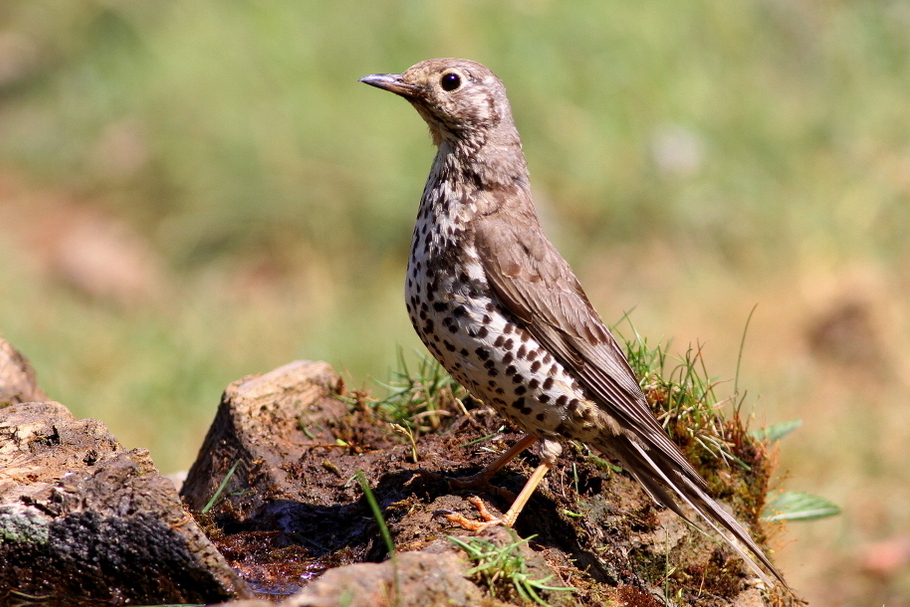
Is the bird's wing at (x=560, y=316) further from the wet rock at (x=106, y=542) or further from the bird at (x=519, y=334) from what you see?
the wet rock at (x=106, y=542)

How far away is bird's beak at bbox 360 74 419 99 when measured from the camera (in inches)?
188

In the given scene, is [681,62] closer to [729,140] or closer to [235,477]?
[729,140]

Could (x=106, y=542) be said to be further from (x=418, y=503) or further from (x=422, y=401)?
(x=422, y=401)

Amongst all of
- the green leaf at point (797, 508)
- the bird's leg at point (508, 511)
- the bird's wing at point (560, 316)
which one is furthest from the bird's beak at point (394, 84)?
the green leaf at point (797, 508)

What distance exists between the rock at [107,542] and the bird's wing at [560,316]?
1.57 m

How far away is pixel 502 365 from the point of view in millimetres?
4211

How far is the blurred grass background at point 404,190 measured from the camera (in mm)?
8977

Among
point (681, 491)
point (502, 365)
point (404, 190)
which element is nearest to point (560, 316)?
point (502, 365)

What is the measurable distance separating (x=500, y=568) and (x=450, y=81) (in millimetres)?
2315

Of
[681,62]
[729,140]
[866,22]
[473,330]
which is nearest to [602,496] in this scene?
[473,330]

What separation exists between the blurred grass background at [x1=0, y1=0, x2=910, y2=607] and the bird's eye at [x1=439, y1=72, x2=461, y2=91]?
424 cm

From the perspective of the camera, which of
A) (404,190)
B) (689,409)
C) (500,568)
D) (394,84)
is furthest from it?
(404,190)

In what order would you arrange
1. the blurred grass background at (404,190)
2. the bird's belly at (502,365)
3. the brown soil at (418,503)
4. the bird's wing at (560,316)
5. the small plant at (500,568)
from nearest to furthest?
1. the small plant at (500,568)
2. the brown soil at (418,503)
3. the bird's belly at (502,365)
4. the bird's wing at (560,316)
5. the blurred grass background at (404,190)

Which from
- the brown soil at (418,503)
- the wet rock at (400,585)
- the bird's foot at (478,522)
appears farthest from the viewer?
the brown soil at (418,503)
